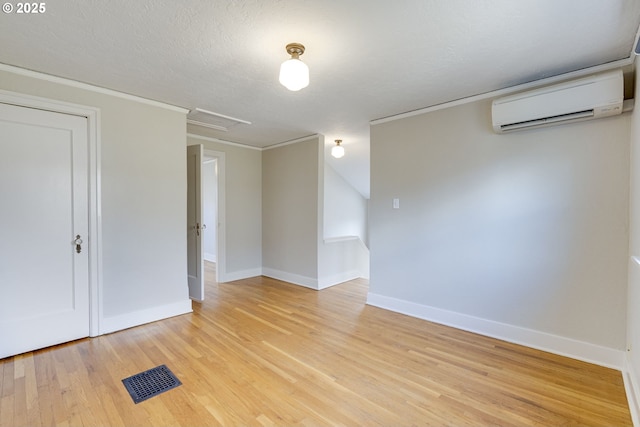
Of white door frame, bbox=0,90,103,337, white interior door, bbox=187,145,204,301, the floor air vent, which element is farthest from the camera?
white interior door, bbox=187,145,204,301

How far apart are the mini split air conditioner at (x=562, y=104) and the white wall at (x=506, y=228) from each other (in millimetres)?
133

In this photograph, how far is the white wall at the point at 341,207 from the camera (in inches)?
243

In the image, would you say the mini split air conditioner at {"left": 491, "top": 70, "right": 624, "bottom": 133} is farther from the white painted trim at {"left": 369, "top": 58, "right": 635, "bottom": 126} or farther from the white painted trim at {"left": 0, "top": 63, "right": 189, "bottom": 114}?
the white painted trim at {"left": 0, "top": 63, "right": 189, "bottom": 114}

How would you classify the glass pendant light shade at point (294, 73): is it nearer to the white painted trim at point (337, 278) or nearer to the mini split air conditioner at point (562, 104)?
the mini split air conditioner at point (562, 104)

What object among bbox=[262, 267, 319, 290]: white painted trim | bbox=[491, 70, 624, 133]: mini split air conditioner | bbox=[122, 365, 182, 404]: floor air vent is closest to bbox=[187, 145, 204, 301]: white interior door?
bbox=[262, 267, 319, 290]: white painted trim

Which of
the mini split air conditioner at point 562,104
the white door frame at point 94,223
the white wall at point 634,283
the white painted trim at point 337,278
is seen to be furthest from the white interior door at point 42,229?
the white wall at point 634,283

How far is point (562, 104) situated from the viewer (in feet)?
7.42

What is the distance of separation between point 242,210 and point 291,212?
0.94 metres

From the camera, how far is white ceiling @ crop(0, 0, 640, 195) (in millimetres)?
1670

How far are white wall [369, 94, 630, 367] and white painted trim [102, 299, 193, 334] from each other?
236cm

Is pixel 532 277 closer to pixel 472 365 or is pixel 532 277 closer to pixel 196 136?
pixel 472 365

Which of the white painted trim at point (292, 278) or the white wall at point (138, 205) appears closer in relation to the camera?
the white wall at point (138, 205)

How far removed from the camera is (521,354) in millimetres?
2430

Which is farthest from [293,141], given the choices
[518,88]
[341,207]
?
[518,88]
